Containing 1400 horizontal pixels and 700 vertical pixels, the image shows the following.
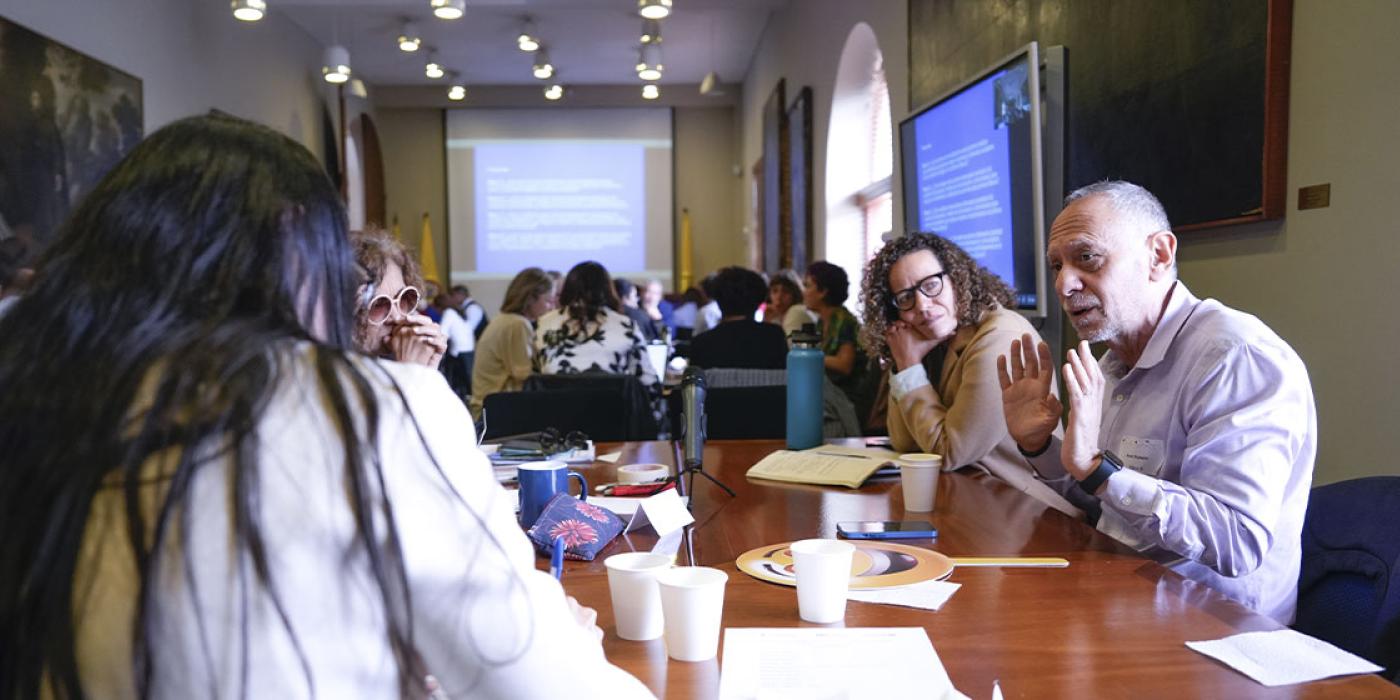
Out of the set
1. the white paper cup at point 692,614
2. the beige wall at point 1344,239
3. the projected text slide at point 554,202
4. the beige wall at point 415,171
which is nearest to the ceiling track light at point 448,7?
the beige wall at point 1344,239

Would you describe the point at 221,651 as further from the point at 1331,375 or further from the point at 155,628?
the point at 1331,375

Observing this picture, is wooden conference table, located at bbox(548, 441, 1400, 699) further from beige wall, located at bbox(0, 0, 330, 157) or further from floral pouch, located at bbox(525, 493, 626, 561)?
beige wall, located at bbox(0, 0, 330, 157)

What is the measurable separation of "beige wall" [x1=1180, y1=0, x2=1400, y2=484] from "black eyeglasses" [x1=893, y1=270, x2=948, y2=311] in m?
0.74

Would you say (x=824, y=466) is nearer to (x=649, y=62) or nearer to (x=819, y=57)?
(x=819, y=57)

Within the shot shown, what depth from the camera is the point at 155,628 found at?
69 cm

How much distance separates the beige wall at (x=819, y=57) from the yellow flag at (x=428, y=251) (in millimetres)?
4161

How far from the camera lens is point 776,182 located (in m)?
9.33

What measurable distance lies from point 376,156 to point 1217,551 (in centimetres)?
1175

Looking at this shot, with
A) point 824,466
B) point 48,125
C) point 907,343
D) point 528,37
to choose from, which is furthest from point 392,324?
point 528,37

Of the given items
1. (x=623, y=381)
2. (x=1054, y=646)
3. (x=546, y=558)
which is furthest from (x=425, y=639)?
(x=623, y=381)

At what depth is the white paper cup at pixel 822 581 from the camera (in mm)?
1298

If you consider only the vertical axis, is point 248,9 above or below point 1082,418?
above

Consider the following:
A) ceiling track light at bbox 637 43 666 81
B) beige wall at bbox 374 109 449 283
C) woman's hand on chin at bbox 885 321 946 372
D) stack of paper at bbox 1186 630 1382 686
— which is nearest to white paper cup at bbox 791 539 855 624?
stack of paper at bbox 1186 630 1382 686

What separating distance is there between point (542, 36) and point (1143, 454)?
361 inches
